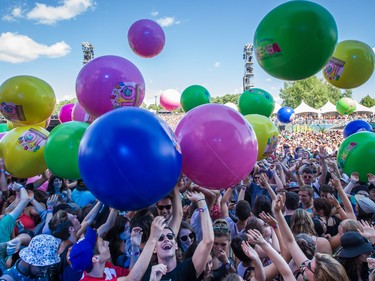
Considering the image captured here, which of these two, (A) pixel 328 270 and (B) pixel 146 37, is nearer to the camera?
(A) pixel 328 270

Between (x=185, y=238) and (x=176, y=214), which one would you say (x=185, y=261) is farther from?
(x=185, y=238)

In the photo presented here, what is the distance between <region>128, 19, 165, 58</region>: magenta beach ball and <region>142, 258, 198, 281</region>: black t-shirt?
178 inches

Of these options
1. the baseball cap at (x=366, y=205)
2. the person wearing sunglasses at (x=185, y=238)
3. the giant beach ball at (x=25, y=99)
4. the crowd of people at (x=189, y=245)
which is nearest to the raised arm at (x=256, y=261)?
the crowd of people at (x=189, y=245)

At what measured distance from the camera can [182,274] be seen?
2379 millimetres

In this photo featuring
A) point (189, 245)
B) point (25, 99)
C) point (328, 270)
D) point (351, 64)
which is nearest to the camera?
point (328, 270)

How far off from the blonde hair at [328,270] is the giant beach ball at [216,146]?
0.88 metres

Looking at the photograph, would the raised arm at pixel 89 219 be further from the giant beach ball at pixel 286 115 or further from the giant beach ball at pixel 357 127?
the giant beach ball at pixel 286 115

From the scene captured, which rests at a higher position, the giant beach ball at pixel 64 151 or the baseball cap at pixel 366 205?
the giant beach ball at pixel 64 151

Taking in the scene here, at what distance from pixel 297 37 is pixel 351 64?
4.00 ft

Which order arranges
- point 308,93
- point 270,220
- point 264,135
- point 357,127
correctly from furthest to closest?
point 308,93
point 357,127
point 264,135
point 270,220

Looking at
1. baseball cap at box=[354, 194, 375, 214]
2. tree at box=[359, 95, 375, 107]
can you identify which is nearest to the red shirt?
baseball cap at box=[354, 194, 375, 214]

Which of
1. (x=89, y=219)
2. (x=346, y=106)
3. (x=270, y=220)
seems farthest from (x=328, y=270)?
(x=346, y=106)

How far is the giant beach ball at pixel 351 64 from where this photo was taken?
363 centimetres

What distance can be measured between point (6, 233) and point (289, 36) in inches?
126
